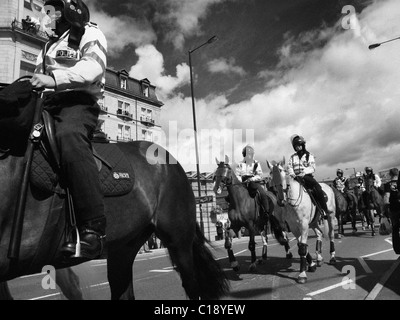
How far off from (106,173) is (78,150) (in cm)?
43

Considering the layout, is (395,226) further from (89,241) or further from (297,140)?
(89,241)

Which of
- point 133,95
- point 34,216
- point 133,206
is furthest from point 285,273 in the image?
point 133,95

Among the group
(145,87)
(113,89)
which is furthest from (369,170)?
(145,87)

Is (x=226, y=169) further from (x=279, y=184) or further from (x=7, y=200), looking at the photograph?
(x=7, y=200)

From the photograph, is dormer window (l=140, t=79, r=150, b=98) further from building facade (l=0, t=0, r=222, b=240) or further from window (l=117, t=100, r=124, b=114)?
window (l=117, t=100, r=124, b=114)

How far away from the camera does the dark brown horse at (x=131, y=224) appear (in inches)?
73.7

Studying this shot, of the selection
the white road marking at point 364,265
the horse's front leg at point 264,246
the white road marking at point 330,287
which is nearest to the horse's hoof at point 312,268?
the white road marking at point 364,265

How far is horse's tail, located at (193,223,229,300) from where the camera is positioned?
129 inches

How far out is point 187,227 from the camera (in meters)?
3.18

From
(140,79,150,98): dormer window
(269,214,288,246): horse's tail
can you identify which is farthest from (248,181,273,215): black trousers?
(140,79,150,98): dormer window

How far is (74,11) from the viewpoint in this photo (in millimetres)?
2273

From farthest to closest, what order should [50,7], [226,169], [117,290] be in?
[226,169]
[117,290]
[50,7]

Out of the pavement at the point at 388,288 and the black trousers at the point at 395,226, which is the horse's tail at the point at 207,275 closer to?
the pavement at the point at 388,288

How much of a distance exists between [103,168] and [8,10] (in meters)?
29.5
